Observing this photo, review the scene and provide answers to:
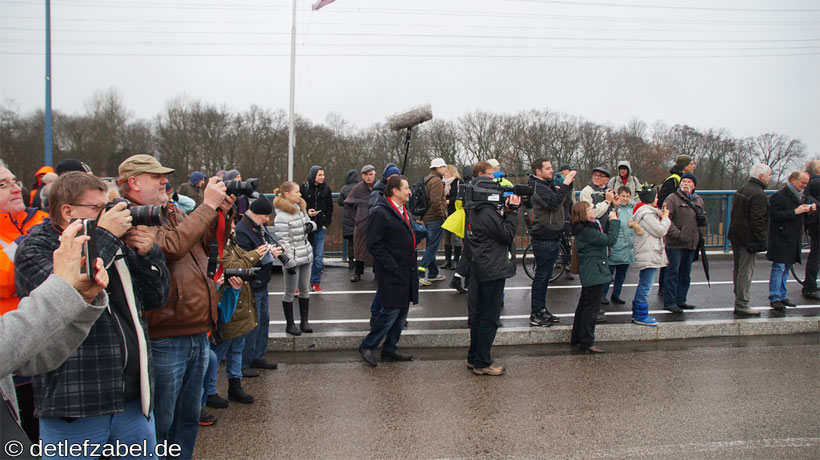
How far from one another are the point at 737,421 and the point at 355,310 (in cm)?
471

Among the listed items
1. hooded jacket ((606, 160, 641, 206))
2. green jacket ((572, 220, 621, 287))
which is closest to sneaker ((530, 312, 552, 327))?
green jacket ((572, 220, 621, 287))

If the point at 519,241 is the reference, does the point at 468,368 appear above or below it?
below

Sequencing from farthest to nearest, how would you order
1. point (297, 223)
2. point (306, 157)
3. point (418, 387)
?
point (306, 157), point (297, 223), point (418, 387)

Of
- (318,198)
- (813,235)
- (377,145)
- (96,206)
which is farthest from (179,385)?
(377,145)

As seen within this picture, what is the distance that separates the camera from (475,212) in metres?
5.44

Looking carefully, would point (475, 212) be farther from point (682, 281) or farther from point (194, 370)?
point (682, 281)

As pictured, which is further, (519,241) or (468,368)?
(519,241)

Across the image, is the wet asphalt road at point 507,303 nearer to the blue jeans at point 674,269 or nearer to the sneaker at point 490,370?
the blue jeans at point 674,269

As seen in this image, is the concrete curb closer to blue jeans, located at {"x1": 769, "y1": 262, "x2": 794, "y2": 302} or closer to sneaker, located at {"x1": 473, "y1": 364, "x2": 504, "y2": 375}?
blue jeans, located at {"x1": 769, "y1": 262, "x2": 794, "y2": 302}

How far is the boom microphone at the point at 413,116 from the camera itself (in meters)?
9.91

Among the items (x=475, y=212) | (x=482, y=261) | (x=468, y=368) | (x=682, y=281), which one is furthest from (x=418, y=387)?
(x=682, y=281)

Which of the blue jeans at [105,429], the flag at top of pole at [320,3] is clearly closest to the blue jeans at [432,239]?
the blue jeans at [105,429]

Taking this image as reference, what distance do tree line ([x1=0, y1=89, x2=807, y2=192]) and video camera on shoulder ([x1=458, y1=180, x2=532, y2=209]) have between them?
23254 millimetres

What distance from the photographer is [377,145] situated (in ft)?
106
